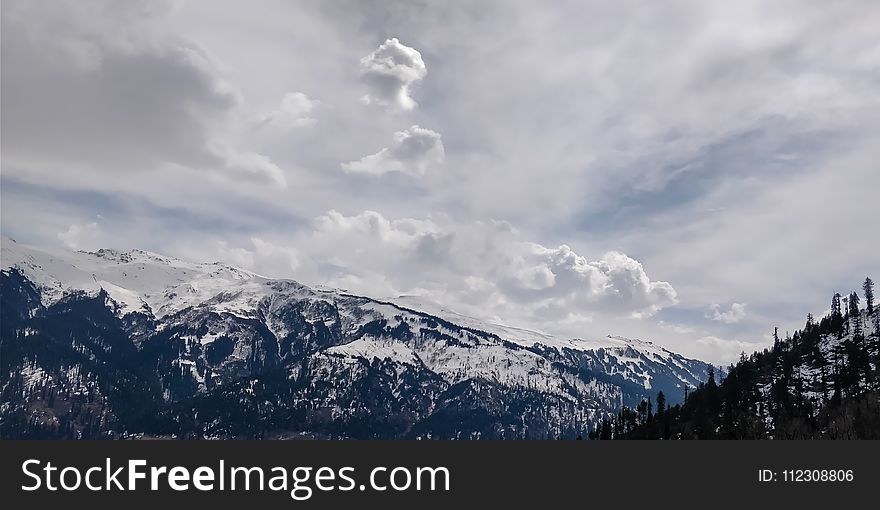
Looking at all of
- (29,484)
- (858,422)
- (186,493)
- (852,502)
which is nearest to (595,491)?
(852,502)

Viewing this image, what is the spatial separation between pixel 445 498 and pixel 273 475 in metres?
25.3

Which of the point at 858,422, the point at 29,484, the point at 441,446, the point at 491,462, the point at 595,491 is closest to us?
the point at 29,484

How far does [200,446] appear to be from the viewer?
103 metres

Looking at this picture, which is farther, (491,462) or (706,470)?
(491,462)

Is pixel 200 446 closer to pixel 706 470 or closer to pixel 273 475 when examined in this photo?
pixel 273 475

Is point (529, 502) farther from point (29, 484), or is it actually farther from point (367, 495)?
point (29, 484)

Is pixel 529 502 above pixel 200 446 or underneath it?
underneath

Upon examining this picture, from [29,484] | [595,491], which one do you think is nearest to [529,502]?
[595,491]

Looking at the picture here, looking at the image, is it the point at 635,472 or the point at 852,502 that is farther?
the point at 635,472

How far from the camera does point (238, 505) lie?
8156cm

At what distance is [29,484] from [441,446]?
61564mm

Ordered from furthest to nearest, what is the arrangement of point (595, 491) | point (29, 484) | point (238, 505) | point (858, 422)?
point (858, 422) → point (595, 491) → point (29, 484) → point (238, 505)

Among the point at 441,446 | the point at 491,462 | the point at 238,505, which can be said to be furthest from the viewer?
the point at 491,462

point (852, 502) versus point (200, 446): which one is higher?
point (200, 446)
